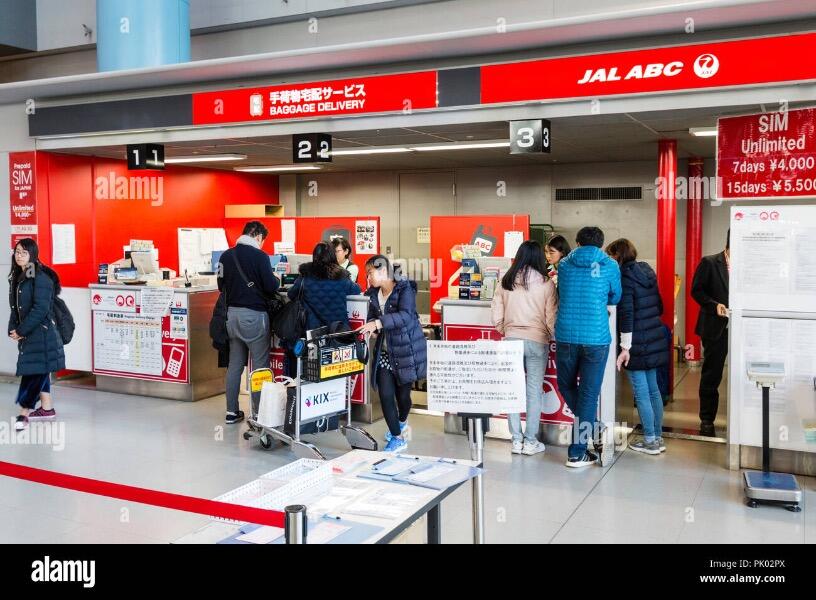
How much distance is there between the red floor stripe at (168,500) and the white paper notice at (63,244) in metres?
6.26

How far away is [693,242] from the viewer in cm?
952

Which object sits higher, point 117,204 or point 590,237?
point 117,204

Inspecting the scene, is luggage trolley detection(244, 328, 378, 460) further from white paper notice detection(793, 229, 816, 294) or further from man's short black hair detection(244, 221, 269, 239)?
white paper notice detection(793, 229, 816, 294)

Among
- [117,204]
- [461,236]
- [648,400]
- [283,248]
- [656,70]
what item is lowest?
[648,400]

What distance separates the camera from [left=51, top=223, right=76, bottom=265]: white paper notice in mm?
8695

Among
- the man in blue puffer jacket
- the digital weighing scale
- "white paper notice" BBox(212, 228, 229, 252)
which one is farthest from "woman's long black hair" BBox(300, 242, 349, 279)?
"white paper notice" BBox(212, 228, 229, 252)

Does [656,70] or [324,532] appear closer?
[324,532]

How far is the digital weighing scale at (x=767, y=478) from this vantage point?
4605 mm

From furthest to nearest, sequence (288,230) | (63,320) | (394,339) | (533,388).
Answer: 1. (288,230)
2. (63,320)
3. (533,388)
4. (394,339)

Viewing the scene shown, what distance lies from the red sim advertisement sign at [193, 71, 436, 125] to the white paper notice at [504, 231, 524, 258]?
8.89ft

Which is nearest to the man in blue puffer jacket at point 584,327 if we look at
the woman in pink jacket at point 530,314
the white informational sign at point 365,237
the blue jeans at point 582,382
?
the blue jeans at point 582,382

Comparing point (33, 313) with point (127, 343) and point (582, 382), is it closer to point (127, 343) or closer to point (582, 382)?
point (127, 343)

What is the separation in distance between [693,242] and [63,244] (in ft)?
23.8

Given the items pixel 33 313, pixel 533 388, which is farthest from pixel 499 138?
pixel 33 313
